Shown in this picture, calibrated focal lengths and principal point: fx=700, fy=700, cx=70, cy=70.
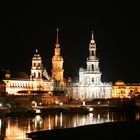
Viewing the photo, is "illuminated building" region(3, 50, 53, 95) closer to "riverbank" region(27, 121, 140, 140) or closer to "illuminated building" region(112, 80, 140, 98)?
"illuminated building" region(112, 80, 140, 98)

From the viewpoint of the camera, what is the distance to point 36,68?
115500 millimetres

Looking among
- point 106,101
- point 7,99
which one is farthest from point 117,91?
point 7,99

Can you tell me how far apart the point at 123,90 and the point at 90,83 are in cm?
1084

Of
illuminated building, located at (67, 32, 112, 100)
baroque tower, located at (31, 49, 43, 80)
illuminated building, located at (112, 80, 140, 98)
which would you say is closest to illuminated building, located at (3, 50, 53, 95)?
baroque tower, located at (31, 49, 43, 80)

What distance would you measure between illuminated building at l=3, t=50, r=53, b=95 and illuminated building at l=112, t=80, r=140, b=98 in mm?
15059

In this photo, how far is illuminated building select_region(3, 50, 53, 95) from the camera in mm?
115750

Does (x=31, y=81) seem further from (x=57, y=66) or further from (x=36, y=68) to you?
(x=57, y=66)

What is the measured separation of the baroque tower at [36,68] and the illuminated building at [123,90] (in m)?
17.1

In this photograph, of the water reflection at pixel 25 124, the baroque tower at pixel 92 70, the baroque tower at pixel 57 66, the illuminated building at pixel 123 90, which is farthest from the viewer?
Result: the illuminated building at pixel 123 90

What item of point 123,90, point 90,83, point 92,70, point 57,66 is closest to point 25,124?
point 57,66

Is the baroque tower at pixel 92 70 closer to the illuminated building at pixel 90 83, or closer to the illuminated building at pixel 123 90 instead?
the illuminated building at pixel 90 83

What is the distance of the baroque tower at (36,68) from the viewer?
379ft

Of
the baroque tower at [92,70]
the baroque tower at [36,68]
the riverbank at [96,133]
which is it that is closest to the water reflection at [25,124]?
the riverbank at [96,133]

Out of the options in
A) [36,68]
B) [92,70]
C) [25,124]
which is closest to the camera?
[25,124]
